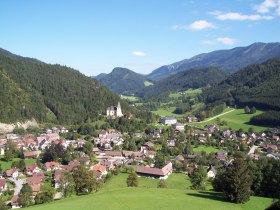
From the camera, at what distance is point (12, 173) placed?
228 feet

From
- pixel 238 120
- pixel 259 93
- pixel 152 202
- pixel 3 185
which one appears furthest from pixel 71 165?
pixel 259 93

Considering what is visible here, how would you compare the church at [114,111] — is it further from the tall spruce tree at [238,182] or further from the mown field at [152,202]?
the tall spruce tree at [238,182]

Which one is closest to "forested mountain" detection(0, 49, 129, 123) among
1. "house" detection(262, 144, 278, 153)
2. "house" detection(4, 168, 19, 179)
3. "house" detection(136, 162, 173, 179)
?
"house" detection(4, 168, 19, 179)

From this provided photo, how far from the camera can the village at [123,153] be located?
68.9 metres

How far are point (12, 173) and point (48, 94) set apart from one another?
90482 mm

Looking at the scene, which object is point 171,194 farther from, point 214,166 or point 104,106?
point 104,106

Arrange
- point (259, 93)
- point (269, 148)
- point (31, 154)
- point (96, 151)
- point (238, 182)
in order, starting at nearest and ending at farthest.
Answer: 1. point (238, 182)
2. point (31, 154)
3. point (96, 151)
4. point (269, 148)
5. point (259, 93)

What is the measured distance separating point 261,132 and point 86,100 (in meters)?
80.5

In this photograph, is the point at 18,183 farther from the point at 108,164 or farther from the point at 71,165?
the point at 108,164

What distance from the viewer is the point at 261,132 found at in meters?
115

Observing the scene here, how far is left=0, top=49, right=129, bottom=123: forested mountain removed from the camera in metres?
130

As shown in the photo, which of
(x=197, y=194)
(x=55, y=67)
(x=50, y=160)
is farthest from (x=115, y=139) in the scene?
(x=55, y=67)

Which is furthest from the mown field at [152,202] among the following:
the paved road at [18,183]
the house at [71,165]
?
the house at [71,165]

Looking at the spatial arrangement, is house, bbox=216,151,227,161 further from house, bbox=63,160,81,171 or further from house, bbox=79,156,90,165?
house, bbox=63,160,81,171
